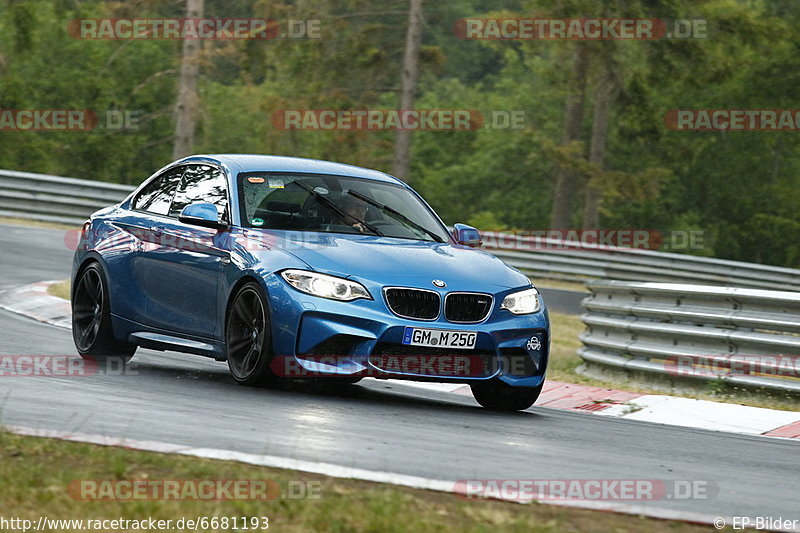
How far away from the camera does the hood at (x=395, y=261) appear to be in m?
8.27

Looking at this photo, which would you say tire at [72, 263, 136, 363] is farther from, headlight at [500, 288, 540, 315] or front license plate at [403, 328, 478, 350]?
headlight at [500, 288, 540, 315]

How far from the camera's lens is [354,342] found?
812 centimetres

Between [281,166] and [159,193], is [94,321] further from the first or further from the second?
[281,166]

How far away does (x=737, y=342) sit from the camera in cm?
1096

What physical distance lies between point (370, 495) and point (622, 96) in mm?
32471

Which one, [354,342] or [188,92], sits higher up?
[188,92]

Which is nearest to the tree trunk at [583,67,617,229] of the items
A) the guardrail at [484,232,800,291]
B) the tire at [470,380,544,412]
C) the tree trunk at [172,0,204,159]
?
the guardrail at [484,232,800,291]

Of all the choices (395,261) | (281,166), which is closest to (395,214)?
(281,166)

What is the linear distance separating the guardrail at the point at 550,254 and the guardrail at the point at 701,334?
41.6 feet

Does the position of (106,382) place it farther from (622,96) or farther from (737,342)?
(622,96)

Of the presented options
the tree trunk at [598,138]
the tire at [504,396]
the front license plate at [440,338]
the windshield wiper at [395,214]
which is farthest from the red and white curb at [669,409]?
the tree trunk at [598,138]

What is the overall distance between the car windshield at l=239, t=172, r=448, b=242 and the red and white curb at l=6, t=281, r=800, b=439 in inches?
64.7

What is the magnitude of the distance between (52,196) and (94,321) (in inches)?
620

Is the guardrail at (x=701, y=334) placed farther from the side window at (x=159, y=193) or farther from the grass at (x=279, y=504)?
the grass at (x=279, y=504)
